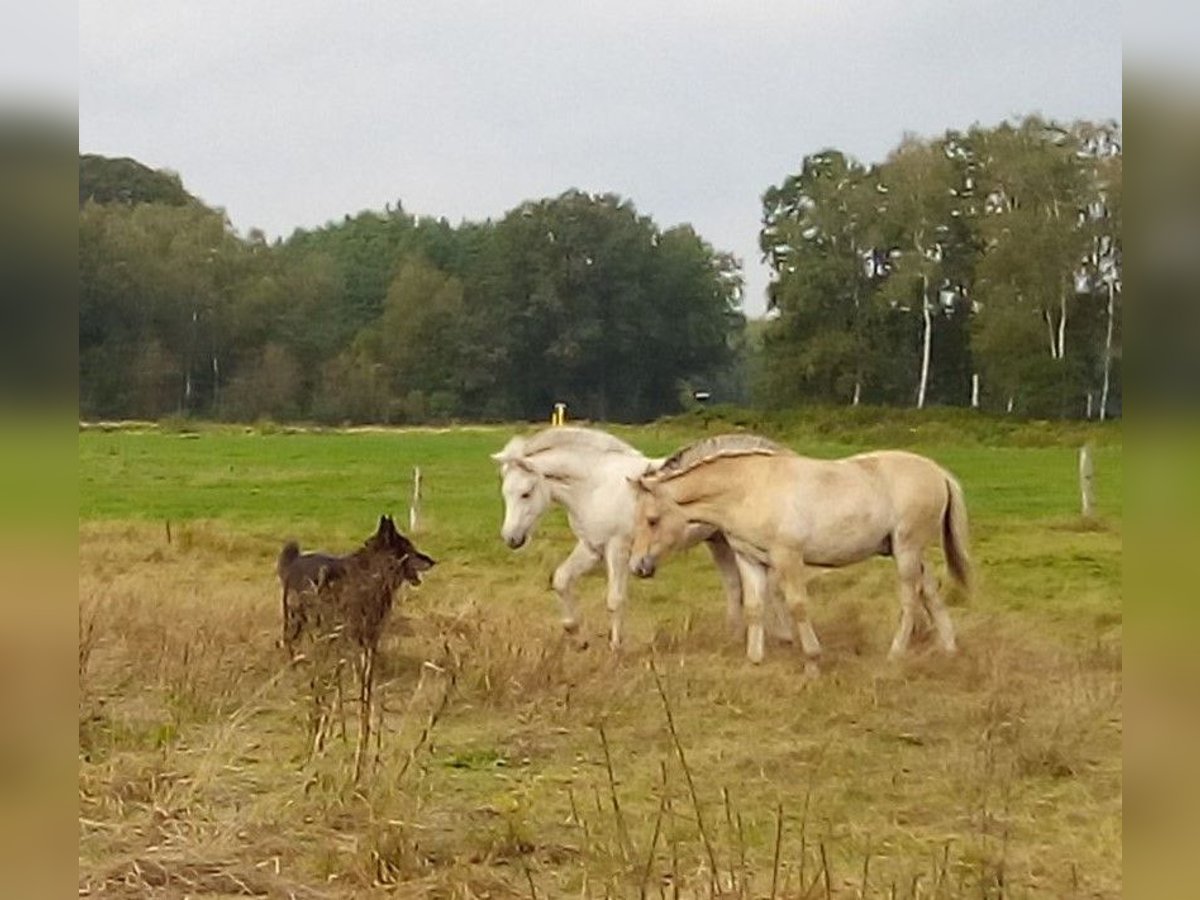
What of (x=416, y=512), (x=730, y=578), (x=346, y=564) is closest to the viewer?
(x=346, y=564)

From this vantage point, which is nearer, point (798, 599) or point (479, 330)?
point (798, 599)

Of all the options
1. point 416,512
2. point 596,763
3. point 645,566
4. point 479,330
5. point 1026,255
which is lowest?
point 416,512

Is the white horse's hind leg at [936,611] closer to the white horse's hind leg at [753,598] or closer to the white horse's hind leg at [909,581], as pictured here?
the white horse's hind leg at [909,581]

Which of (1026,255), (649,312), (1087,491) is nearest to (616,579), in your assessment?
(1087,491)

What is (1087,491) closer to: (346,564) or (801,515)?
(801,515)

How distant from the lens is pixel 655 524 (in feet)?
27.6

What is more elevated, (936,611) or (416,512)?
(936,611)

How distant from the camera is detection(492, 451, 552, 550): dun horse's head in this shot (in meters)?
9.38

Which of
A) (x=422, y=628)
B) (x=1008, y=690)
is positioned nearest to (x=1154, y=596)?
(x=1008, y=690)

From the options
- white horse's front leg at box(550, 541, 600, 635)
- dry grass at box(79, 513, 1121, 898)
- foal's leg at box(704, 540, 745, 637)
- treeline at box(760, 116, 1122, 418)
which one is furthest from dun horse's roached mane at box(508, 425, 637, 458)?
treeline at box(760, 116, 1122, 418)

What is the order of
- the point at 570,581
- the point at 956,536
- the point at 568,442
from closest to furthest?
the point at 956,536 < the point at 570,581 < the point at 568,442

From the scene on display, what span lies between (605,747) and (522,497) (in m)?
6.02

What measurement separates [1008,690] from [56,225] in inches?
251

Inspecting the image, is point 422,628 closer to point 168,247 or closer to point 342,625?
point 342,625
